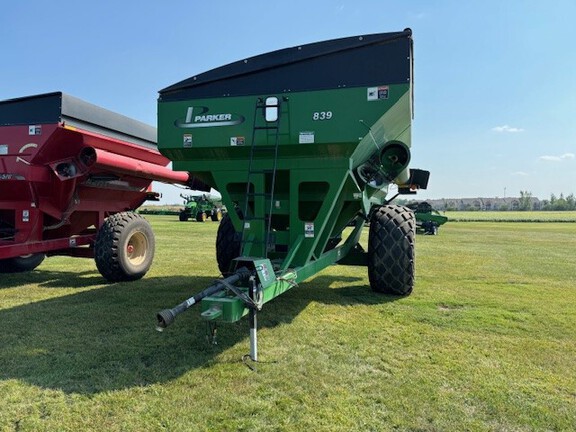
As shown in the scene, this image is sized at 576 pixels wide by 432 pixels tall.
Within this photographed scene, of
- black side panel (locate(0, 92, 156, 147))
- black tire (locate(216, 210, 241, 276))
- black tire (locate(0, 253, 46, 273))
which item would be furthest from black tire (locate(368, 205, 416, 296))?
black tire (locate(0, 253, 46, 273))

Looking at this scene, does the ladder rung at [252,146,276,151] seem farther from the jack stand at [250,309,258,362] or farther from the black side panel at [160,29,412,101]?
the jack stand at [250,309,258,362]

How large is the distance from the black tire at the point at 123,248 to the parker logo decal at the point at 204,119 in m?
2.59

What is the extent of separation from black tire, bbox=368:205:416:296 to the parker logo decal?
2.32 metres

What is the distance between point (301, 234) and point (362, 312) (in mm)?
1196

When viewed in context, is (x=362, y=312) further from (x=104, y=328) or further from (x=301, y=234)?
(x=104, y=328)

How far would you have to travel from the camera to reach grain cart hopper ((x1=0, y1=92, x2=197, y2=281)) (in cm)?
636

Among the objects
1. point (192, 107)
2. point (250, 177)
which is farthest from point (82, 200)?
point (250, 177)

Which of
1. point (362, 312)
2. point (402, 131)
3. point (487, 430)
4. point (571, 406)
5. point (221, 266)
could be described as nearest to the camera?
point (487, 430)

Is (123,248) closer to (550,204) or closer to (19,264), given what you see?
(19,264)

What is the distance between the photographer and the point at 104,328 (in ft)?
14.1

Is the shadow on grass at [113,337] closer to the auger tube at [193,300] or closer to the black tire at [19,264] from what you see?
the auger tube at [193,300]

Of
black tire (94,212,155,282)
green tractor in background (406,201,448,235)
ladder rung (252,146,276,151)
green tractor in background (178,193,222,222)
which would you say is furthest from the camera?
green tractor in background (178,193,222,222)

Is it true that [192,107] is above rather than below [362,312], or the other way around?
above

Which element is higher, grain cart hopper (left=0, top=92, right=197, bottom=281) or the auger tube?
grain cart hopper (left=0, top=92, right=197, bottom=281)
